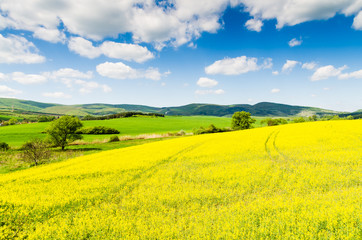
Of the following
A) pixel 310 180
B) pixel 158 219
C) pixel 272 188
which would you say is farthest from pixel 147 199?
pixel 310 180

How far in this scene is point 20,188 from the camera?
11578mm

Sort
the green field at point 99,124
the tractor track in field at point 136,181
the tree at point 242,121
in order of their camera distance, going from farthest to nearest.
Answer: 1. the tree at point 242,121
2. the green field at point 99,124
3. the tractor track in field at point 136,181

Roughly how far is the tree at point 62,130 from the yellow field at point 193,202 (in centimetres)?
3246

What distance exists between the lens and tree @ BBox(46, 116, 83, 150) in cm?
4178

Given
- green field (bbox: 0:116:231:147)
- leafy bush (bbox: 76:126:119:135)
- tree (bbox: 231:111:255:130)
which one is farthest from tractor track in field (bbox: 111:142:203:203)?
leafy bush (bbox: 76:126:119:135)

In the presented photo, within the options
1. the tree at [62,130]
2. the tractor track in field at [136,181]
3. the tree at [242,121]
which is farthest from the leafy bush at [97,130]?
the tractor track in field at [136,181]

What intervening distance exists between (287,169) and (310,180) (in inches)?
94.7

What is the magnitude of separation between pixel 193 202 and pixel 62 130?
4549 centimetres

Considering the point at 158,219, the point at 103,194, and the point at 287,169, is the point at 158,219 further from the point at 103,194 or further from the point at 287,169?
the point at 287,169

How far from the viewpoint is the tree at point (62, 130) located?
137 feet

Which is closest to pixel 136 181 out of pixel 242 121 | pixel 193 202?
pixel 193 202

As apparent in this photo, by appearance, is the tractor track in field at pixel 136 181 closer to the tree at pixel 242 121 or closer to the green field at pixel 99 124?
the green field at pixel 99 124

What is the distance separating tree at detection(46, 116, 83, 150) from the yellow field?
32.5 meters

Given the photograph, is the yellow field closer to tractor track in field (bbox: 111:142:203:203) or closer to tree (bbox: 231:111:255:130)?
tractor track in field (bbox: 111:142:203:203)
